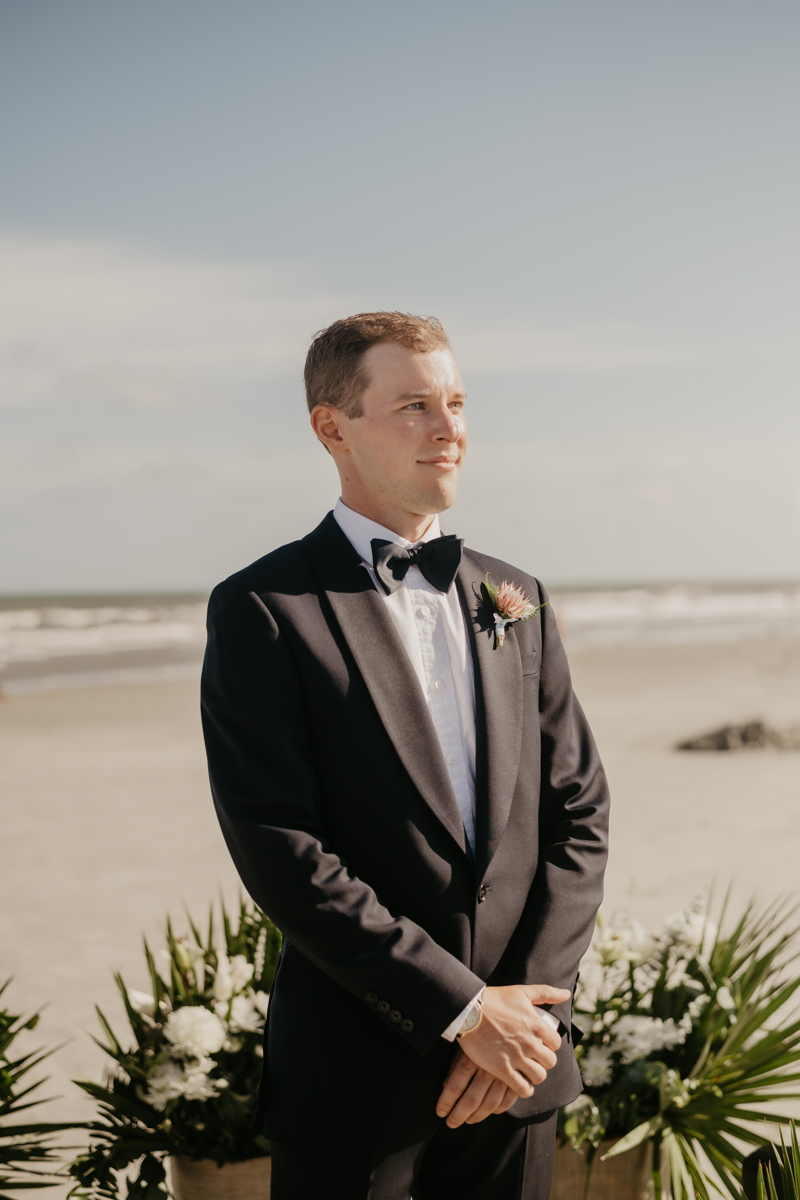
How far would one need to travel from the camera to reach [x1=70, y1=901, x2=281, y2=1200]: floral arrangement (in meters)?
2.72

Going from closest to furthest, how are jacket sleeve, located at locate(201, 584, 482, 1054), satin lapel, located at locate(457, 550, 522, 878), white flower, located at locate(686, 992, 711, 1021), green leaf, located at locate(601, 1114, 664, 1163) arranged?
jacket sleeve, located at locate(201, 584, 482, 1054) → satin lapel, located at locate(457, 550, 522, 878) → green leaf, located at locate(601, 1114, 664, 1163) → white flower, located at locate(686, 992, 711, 1021)

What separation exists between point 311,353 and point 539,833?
123cm

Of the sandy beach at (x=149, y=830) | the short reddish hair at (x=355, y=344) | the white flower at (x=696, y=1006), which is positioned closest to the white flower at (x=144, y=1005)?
the sandy beach at (x=149, y=830)

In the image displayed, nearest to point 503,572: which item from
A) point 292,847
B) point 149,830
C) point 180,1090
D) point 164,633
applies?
point 292,847

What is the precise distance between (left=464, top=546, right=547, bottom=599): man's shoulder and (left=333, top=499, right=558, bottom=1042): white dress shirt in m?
0.17

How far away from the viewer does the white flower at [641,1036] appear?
2.88 meters

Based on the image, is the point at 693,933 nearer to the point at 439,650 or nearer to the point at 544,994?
the point at 544,994

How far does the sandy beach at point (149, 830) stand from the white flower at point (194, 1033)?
1030 mm

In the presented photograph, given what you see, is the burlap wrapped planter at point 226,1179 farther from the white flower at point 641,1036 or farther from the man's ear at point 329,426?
the man's ear at point 329,426

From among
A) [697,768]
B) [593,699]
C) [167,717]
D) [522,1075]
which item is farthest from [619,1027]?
[593,699]

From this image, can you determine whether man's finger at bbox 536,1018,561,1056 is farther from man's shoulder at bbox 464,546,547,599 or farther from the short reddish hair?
the short reddish hair

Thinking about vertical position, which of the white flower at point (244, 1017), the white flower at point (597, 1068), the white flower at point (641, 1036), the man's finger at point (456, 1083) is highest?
the man's finger at point (456, 1083)

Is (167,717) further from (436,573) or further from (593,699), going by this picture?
(436,573)

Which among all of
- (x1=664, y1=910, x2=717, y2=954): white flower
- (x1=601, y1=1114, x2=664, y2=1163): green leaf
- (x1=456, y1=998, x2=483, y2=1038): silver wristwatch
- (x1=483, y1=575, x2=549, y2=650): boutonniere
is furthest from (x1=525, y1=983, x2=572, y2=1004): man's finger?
(x1=664, y1=910, x2=717, y2=954): white flower
